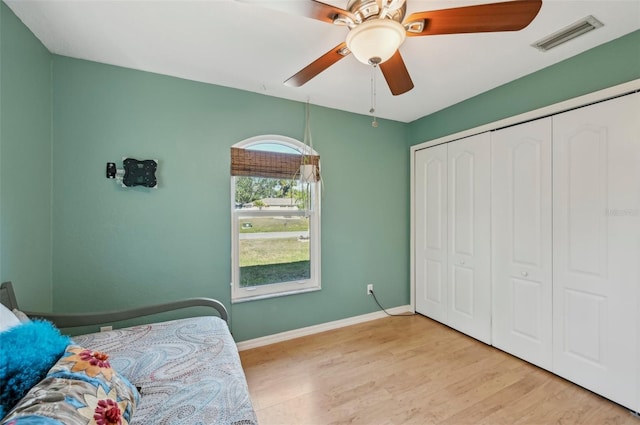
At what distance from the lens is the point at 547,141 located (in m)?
2.15

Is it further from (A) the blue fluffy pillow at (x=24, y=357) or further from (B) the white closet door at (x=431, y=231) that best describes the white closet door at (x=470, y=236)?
(A) the blue fluffy pillow at (x=24, y=357)

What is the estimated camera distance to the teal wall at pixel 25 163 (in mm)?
1484

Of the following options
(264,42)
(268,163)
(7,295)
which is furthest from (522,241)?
(7,295)

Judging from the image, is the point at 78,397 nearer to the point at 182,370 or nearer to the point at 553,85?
the point at 182,370

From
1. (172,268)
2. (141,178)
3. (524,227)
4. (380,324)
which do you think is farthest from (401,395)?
(141,178)

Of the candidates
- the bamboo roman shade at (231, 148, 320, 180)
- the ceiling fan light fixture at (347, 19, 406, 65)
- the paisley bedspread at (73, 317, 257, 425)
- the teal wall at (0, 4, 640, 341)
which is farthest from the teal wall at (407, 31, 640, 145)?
the paisley bedspread at (73, 317, 257, 425)

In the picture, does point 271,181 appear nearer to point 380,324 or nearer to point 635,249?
point 380,324

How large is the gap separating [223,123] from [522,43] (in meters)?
2.37

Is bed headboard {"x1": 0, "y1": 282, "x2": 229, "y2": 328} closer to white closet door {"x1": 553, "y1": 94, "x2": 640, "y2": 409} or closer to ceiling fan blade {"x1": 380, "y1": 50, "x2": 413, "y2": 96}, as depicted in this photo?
ceiling fan blade {"x1": 380, "y1": 50, "x2": 413, "y2": 96}

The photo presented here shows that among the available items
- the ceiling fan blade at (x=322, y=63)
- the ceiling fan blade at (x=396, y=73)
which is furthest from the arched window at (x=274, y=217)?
the ceiling fan blade at (x=396, y=73)

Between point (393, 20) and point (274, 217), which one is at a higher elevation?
point (393, 20)

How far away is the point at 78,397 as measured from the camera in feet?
2.66

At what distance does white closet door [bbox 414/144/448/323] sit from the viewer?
3.04 meters

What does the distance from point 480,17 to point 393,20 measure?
1.19ft
